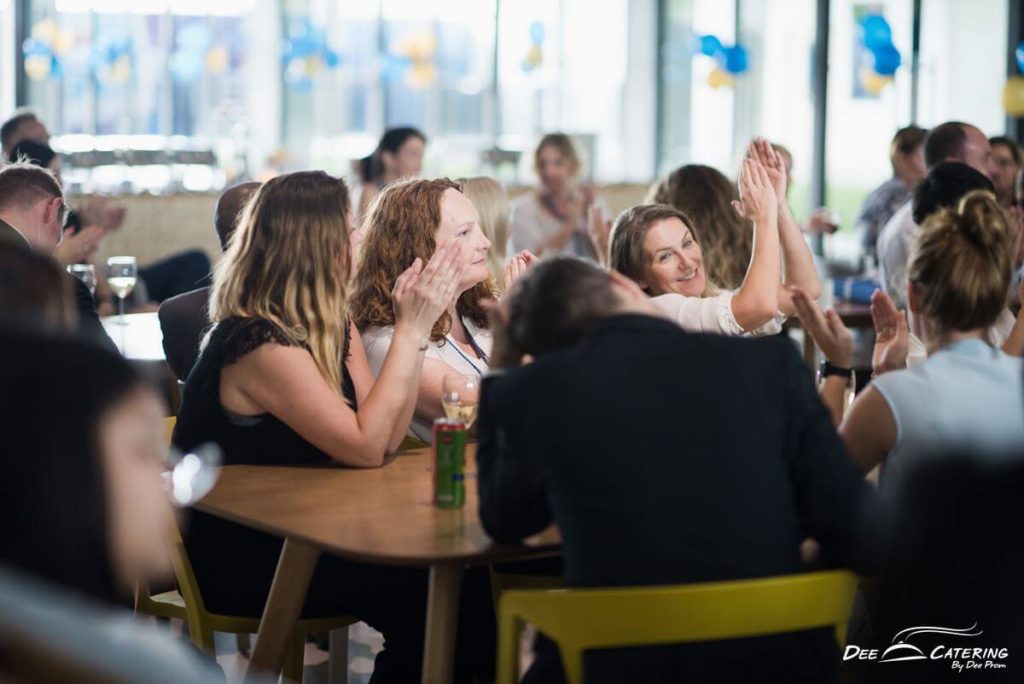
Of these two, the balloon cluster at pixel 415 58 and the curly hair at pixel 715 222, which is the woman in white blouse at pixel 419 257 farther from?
the balloon cluster at pixel 415 58

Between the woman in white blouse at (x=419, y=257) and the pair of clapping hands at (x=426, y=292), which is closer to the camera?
the pair of clapping hands at (x=426, y=292)

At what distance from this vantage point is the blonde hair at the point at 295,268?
276 centimetres

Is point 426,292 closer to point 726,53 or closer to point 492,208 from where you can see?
point 492,208

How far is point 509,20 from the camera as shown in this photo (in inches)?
533

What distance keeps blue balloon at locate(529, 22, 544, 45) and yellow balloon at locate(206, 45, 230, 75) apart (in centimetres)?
292

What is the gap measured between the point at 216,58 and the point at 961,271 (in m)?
11.4

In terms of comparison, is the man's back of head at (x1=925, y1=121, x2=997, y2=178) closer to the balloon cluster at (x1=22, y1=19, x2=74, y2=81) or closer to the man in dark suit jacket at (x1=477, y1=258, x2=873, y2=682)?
the man in dark suit jacket at (x1=477, y1=258, x2=873, y2=682)

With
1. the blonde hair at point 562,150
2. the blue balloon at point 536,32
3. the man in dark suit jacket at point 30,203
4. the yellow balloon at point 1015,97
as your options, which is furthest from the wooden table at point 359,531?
the blue balloon at point 536,32

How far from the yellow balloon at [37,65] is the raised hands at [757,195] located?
353 inches

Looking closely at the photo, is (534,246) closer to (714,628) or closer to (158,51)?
(714,628)

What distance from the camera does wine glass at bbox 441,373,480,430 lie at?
8.45 ft

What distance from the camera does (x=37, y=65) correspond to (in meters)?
11.2

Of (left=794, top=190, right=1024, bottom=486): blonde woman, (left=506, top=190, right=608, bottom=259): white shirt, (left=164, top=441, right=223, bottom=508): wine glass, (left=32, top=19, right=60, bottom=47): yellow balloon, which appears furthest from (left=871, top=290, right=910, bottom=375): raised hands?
(left=32, top=19, right=60, bottom=47): yellow balloon

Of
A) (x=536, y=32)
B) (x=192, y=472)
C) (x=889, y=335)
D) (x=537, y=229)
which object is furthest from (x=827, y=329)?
(x=536, y=32)
